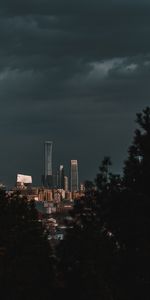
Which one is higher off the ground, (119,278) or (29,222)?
(29,222)

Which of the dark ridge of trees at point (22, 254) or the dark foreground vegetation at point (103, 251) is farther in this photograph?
the dark ridge of trees at point (22, 254)

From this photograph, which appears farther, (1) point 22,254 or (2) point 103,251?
(1) point 22,254

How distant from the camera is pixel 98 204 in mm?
24922

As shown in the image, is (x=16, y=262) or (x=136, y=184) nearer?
(x=136, y=184)

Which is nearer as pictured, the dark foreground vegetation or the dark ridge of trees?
the dark foreground vegetation

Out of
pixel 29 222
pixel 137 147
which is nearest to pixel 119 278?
pixel 137 147

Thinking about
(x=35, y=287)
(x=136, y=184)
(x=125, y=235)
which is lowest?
(x=35, y=287)

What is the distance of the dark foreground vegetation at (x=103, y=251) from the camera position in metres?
22.9

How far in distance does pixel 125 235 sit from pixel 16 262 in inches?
204

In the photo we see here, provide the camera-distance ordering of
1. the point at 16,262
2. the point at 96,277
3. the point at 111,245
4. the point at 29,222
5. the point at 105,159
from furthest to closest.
→ the point at 29,222 → the point at 16,262 → the point at 105,159 → the point at 111,245 → the point at 96,277

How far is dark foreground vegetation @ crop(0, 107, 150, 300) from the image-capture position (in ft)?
75.0

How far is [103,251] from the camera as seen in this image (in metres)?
23.3

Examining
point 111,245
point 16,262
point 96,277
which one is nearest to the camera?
point 96,277

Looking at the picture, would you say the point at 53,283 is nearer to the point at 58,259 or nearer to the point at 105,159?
the point at 58,259
